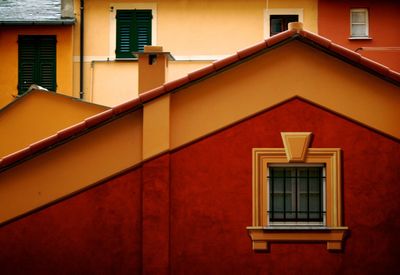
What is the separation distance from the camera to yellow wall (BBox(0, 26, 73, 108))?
24859 mm

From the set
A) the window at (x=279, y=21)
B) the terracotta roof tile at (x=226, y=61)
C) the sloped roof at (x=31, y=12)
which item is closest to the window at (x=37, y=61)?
the sloped roof at (x=31, y=12)

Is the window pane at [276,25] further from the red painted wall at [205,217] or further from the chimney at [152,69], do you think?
the red painted wall at [205,217]

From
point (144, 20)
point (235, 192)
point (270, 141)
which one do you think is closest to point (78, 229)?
point (235, 192)

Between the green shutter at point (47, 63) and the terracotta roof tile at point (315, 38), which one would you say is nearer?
the terracotta roof tile at point (315, 38)

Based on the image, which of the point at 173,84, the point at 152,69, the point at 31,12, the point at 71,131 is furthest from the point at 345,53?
the point at 31,12

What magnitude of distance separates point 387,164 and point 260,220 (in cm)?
199

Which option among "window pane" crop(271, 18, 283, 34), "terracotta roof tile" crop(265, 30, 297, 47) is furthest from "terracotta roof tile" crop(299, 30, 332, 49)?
"window pane" crop(271, 18, 283, 34)

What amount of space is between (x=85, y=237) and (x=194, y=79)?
277cm

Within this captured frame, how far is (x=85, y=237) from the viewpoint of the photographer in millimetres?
11969

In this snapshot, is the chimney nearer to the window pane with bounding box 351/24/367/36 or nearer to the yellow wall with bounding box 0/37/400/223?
the yellow wall with bounding box 0/37/400/223

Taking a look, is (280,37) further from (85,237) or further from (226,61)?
(85,237)

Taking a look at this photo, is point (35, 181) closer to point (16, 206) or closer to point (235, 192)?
point (16, 206)

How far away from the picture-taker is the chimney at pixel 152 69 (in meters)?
14.0

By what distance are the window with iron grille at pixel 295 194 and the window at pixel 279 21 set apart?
1343cm
